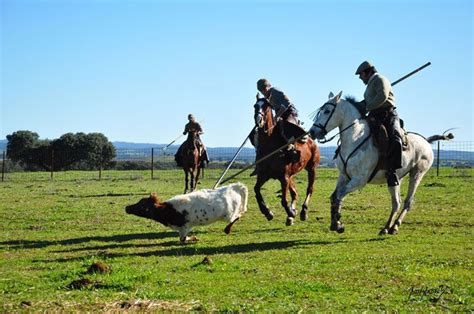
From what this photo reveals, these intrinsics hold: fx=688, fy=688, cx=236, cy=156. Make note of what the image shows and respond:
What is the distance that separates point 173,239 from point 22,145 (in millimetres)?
59360

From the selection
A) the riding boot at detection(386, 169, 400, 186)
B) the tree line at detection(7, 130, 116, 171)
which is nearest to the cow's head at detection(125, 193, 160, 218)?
the riding boot at detection(386, 169, 400, 186)

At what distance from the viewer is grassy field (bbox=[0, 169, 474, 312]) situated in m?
8.08

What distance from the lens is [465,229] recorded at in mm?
15062

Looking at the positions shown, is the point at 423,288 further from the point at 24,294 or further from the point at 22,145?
the point at 22,145

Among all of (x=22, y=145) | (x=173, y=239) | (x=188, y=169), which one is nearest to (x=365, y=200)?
(x=188, y=169)

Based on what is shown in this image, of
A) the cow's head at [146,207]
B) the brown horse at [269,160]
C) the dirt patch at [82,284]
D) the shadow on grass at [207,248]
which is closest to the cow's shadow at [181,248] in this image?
the shadow on grass at [207,248]

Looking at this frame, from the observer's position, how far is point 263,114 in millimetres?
15227

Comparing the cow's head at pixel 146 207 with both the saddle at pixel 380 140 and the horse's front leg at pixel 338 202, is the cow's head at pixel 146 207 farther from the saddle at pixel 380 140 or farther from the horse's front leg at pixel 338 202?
the saddle at pixel 380 140

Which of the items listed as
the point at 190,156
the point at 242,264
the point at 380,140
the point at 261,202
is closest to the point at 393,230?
the point at 380,140

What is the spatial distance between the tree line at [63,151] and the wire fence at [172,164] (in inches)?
47.0

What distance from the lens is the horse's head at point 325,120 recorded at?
1381cm

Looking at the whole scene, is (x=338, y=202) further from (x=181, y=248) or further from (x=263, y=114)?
(x=181, y=248)

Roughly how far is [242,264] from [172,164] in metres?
54.0

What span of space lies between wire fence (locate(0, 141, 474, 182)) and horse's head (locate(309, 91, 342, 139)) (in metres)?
8.48
